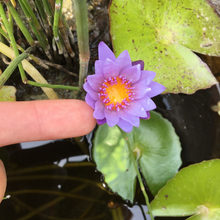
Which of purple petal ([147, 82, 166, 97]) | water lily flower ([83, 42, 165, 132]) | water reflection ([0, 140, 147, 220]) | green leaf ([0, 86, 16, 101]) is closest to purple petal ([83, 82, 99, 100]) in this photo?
water lily flower ([83, 42, 165, 132])

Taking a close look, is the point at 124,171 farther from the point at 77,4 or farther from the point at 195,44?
the point at 77,4

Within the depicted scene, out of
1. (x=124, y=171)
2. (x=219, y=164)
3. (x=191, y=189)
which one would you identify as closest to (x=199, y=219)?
(x=191, y=189)

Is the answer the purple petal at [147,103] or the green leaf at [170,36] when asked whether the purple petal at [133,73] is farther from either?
the green leaf at [170,36]

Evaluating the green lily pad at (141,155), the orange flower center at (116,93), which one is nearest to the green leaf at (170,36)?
the orange flower center at (116,93)

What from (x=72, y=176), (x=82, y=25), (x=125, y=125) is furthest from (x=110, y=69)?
(x=72, y=176)

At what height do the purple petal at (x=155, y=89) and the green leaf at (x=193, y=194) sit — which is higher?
the purple petal at (x=155, y=89)
